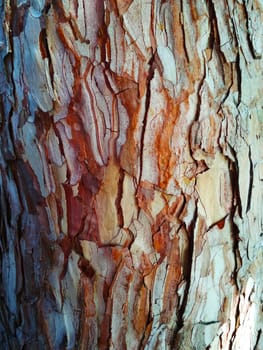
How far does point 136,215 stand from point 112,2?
13.3 inches

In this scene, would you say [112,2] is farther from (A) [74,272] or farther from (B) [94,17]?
(A) [74,272]

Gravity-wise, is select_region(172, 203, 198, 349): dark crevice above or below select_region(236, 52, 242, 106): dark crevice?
below

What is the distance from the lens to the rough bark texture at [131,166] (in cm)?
71

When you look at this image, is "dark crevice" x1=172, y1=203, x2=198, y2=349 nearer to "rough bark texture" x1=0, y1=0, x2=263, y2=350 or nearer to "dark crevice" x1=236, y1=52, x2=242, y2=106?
"rough bark texture" x1=0, y1=0, x2=263, y2=350

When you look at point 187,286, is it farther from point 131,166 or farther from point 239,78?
point 239,78

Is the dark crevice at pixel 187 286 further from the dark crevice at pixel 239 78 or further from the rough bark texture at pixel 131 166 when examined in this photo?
the dark crevice at pixel 239 78

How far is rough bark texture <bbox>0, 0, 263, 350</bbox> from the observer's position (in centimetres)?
71

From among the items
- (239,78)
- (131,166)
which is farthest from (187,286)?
(239,78)

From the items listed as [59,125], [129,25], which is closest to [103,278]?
[59,125]

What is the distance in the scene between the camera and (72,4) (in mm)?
699

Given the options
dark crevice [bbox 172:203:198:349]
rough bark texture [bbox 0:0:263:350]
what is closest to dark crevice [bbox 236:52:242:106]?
rough bark texture [bbox 0:0:263:350]

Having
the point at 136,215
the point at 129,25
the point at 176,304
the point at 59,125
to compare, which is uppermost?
the point at 129,25

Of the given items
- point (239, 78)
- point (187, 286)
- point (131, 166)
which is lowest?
point (187, 286)

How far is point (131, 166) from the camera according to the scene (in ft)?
2.45
